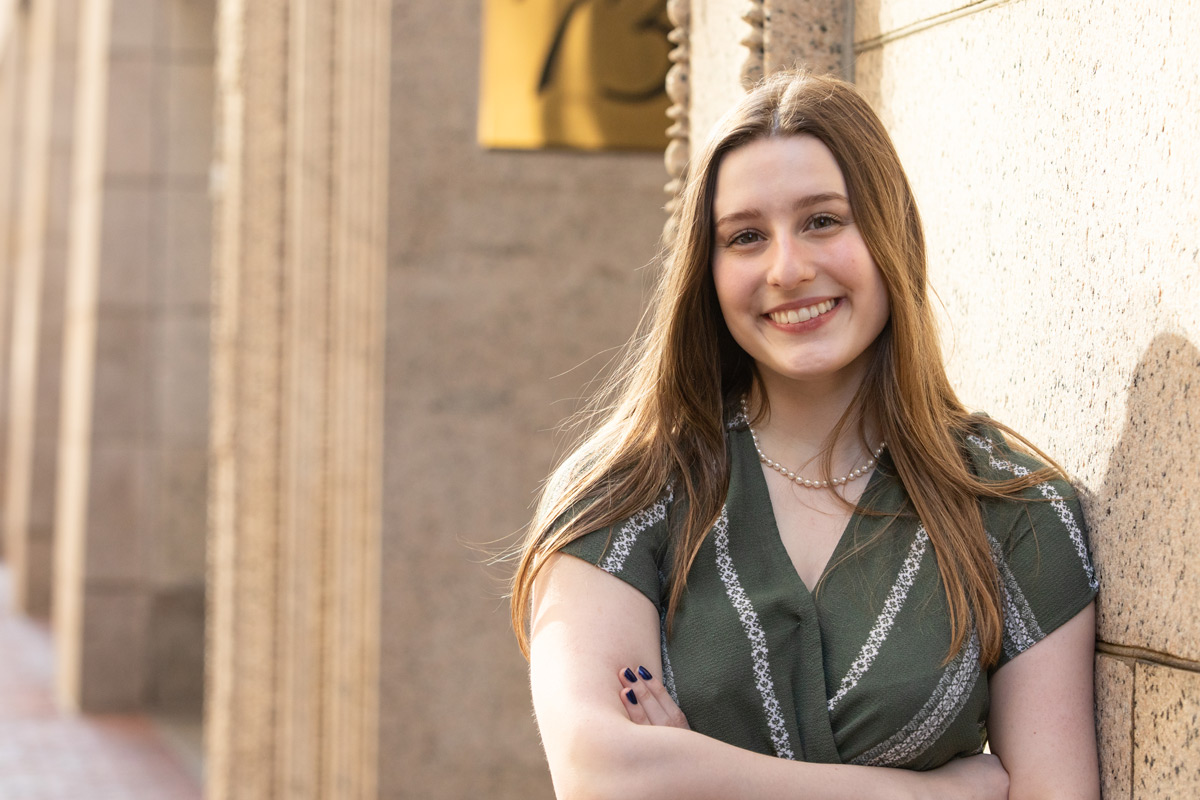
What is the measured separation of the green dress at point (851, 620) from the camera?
6.74 ft

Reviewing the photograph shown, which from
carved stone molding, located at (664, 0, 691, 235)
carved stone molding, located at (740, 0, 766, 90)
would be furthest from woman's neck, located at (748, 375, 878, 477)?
carved stone molding, located at (664, 0, 691, 235)

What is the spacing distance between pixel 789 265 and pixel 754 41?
1012 mm

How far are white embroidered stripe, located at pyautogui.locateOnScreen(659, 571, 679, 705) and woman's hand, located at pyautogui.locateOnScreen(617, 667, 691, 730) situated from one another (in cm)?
2

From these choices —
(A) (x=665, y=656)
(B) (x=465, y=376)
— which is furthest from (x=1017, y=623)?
(B) (x=465, y=376)

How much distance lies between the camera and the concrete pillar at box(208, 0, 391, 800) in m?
5.53

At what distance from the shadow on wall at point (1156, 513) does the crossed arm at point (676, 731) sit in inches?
3.9

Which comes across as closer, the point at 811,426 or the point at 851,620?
the point at 851,620

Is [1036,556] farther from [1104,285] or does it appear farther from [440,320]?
[440,320]

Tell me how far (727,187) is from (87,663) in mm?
10592

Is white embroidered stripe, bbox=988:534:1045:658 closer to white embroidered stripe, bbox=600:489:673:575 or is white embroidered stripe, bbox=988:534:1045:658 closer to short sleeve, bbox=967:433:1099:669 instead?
short sleeve, bbox=967:433:1099:669

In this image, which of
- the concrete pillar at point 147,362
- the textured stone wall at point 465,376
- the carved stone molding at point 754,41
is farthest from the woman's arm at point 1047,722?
the concrete pillar at point 147,362

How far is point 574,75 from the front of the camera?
541 cm

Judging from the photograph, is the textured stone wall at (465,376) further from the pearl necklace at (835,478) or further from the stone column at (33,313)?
the stone column at (33,313)

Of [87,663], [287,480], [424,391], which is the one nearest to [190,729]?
[87,663]
